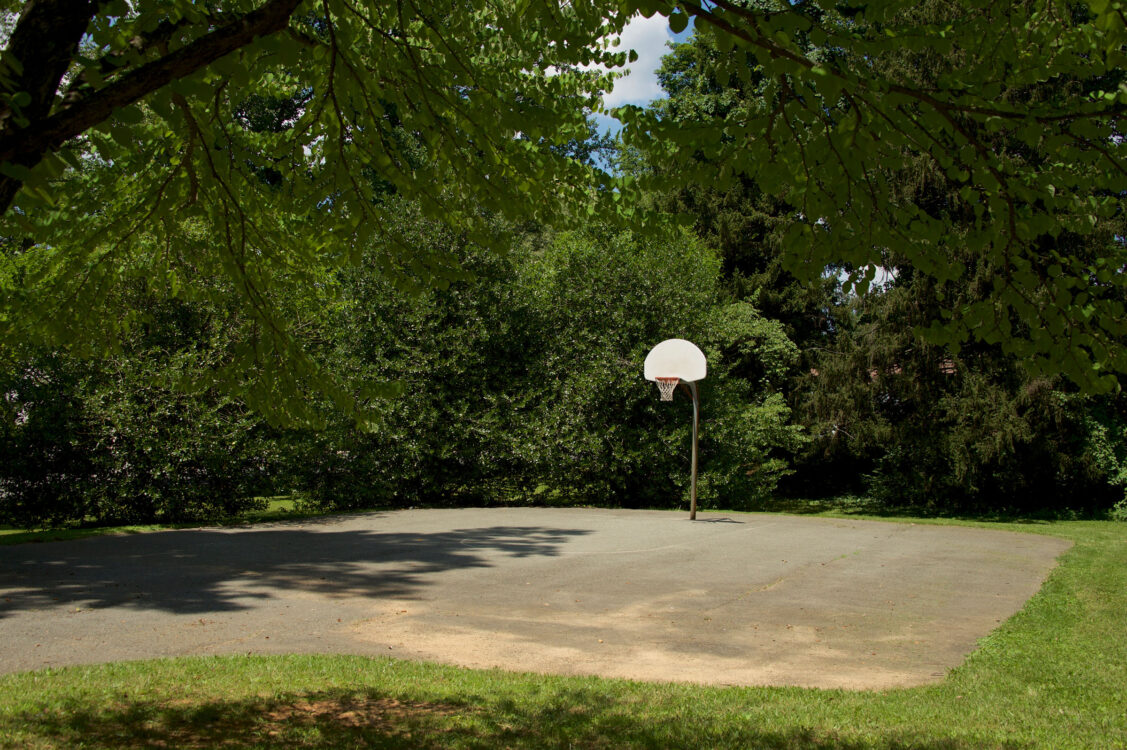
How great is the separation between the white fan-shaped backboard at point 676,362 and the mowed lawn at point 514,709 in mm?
10293

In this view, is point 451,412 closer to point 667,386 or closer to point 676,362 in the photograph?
point 667,386

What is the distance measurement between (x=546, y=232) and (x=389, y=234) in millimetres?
26423

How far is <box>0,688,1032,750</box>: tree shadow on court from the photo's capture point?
12.8ft

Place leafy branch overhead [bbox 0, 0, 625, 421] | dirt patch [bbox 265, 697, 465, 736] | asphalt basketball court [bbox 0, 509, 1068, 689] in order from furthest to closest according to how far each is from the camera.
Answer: asphalt basketball court [bbox 0, 509, 1068, 689], dirt patch [bbox 265, 697, 465, 736], leafy branch overhead [bbox 0, 0, 625, 421]

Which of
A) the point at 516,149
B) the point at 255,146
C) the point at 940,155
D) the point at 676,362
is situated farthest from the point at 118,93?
the point at 676,362

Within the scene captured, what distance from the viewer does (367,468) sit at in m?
16.1

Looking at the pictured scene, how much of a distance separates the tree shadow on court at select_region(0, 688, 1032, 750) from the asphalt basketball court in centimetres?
101

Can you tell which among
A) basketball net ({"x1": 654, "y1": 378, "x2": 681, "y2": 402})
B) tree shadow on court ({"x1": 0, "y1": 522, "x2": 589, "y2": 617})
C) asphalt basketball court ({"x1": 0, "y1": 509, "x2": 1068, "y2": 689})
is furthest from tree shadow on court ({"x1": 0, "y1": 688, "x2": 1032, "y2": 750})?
basketball net ({"x1": 654, "y1": 378, "x2": 681, "y2": 402})

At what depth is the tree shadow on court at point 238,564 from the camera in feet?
23.8

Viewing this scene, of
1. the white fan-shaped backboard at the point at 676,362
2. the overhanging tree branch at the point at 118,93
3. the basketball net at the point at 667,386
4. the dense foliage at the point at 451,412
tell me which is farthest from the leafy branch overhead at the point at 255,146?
the basketball net at the point at 667,386

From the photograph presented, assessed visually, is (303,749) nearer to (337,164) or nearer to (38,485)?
(337,164)

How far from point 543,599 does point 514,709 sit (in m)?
3.12

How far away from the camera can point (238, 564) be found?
8969 mm

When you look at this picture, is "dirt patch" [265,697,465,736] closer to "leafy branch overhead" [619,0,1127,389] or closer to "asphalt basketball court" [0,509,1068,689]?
"asphalt basketball court" [0,509,1068,689]
